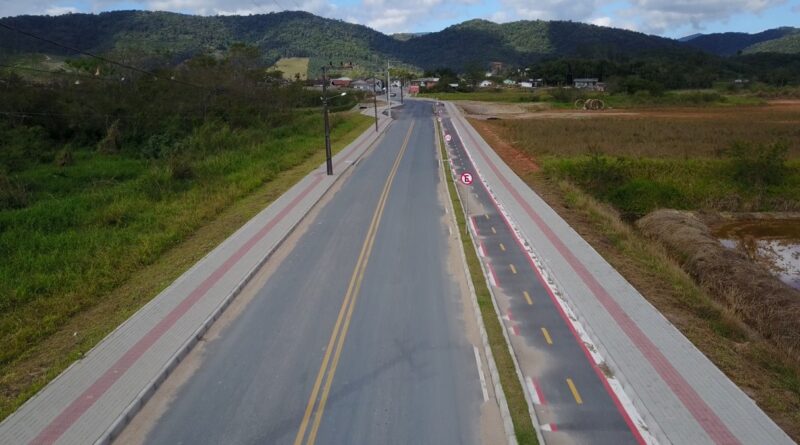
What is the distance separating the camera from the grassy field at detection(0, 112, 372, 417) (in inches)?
464

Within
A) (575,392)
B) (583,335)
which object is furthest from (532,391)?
(583,335)

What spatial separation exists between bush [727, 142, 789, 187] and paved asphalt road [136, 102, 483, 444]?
1823 centimetres

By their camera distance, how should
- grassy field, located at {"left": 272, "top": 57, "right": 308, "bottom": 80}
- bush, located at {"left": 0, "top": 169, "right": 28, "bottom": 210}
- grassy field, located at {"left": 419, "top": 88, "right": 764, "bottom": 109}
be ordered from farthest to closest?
grassy field, located at {"left": 272, "top": 57, "right": 308, "bottom": 80} < grassy field, located at {"left": 419, "top": 88, "right": 764, "bottom": 109} < bush, located at {"left": 0, "top": 169, "right": 28, "bottom": 210}

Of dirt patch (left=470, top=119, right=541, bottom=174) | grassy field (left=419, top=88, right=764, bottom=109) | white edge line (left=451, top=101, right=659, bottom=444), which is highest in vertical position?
grassy field (left=419, top=88, right=764, bottom=109)

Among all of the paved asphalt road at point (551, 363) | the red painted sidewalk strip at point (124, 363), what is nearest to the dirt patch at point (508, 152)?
the paved asphalt road at point (551, 363)

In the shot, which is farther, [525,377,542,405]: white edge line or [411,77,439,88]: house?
[411,77,439,88]: house

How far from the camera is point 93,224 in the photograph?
20125mm

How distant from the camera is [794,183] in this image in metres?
26.4

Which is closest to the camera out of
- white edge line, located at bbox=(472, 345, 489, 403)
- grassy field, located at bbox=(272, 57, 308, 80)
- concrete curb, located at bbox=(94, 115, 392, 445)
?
concrete curb, located at bbox=(94, 115, 392, 445)

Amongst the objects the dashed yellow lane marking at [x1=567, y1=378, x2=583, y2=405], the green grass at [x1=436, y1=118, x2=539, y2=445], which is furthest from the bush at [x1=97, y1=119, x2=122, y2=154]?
the dashed yellow lane marking at [x1=567, y1=378, x2=583, y2=405]

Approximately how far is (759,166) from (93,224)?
29921 mm

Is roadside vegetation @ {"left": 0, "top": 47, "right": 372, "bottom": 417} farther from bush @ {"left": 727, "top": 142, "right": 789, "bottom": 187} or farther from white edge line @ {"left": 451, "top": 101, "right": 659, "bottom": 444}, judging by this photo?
bush @ {"left": 727, "top": 142, "right": 789, "bottom": 187}

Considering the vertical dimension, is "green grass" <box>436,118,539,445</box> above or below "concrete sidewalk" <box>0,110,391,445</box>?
above

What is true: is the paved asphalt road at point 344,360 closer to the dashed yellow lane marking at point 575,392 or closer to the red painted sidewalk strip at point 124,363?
the red painted sidewalk strip at point 124,363
